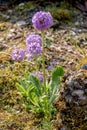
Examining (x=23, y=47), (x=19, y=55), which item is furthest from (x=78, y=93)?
(x=23, y=47)

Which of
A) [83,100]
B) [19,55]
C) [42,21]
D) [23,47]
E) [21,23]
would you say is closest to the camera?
[42,21]

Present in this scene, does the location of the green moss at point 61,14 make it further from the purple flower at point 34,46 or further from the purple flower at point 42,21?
the purple flower at point 42,21

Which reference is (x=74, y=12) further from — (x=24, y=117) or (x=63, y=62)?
(x=24, y=117)

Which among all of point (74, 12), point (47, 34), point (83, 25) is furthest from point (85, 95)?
point (74, 12)

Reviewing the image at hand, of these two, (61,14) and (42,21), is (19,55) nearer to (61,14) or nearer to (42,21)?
(42,21)

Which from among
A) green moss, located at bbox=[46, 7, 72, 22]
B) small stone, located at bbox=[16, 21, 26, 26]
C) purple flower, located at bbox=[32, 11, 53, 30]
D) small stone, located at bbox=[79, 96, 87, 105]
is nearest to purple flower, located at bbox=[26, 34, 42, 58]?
purple flower, located at bbox=[32, 11, 53, 30]

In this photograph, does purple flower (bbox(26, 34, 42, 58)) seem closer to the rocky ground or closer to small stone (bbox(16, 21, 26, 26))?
the rocky ground
